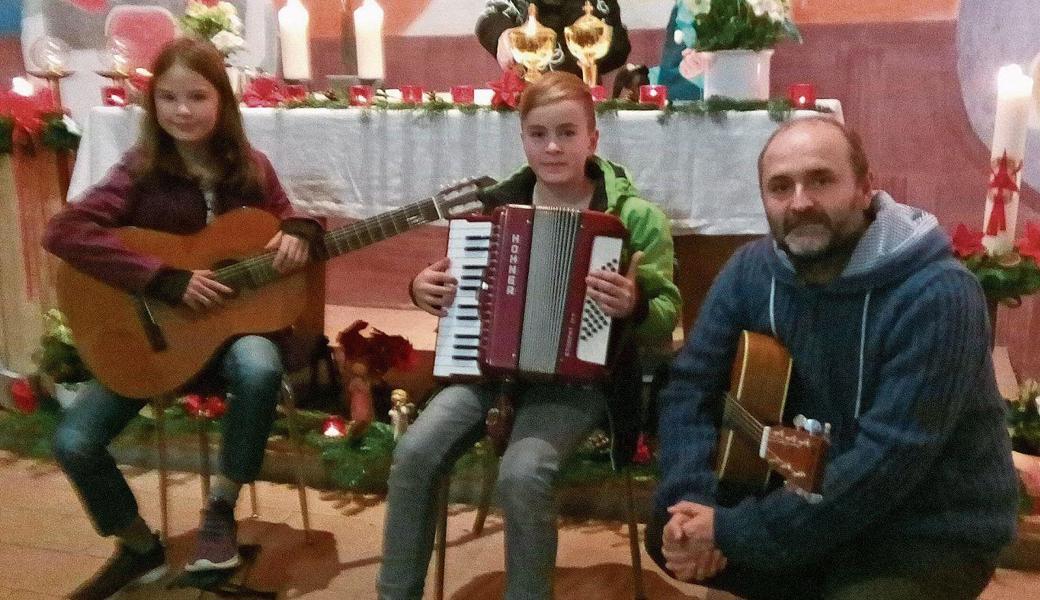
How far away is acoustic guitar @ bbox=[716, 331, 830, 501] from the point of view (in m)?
1.20

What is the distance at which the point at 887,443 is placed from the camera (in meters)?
1.18

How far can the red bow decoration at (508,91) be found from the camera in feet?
6.44

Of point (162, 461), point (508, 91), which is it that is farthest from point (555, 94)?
point (162, 461)

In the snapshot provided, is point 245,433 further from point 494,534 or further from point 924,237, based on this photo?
point 924,237

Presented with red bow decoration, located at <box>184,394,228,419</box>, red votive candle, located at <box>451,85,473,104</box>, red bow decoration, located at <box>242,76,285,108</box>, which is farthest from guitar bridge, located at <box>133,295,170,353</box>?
red votive candle, located at <box>451,85,473,104</box>

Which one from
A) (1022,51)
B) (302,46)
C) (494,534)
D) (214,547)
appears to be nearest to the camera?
(214,547)

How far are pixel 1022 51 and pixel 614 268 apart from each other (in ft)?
6.12

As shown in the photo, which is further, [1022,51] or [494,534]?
[1022,51]

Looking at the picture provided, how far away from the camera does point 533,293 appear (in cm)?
155

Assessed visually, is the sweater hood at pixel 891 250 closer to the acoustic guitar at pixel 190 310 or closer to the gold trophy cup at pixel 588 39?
the acoustic guitar at pixel 190 310

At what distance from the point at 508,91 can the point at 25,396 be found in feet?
5.84

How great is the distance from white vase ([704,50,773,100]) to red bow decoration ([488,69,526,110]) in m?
0.43

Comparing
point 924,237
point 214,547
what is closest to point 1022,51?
point 924,237

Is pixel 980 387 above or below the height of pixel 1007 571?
above
